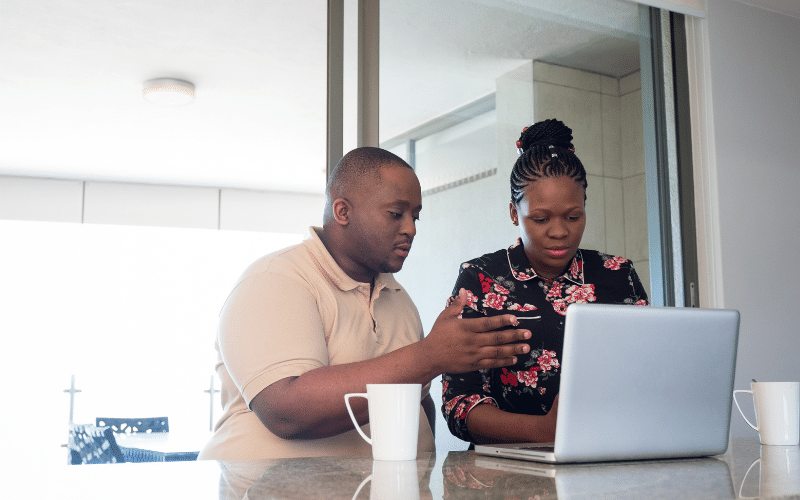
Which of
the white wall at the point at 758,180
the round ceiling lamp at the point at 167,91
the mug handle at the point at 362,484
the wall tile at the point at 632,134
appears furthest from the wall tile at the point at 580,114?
the round ceiling lamp at the point at 167,91

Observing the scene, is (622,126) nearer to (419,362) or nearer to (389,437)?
(419,362)

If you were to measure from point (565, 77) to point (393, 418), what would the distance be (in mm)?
1979

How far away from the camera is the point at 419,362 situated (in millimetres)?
1249

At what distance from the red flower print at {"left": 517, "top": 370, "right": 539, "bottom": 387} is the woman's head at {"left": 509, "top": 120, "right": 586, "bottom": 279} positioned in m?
0.22

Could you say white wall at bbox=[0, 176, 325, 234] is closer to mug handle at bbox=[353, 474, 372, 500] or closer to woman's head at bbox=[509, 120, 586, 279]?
woman's head at bbox=[509, 120, 586, 279]

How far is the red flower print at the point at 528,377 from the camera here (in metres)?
1.55

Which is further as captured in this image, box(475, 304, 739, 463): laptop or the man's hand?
the man's hand

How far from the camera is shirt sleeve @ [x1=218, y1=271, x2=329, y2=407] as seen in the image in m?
1.31

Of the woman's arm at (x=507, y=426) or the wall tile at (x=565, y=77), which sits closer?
the woman's arm at (x=507, y=426)

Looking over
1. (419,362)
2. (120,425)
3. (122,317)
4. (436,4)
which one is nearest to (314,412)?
(419,362)

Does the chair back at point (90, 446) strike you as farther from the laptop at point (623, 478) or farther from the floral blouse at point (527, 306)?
the laptop at point (623, 478)

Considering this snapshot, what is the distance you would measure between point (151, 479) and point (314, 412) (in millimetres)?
397

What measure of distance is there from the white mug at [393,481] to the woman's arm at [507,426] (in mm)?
302

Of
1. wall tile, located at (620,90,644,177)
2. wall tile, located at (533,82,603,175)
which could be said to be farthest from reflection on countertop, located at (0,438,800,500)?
wall tile, located at (620,90,644,177)
